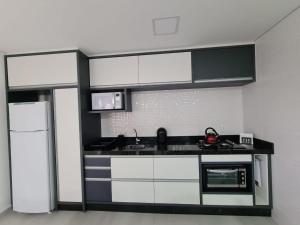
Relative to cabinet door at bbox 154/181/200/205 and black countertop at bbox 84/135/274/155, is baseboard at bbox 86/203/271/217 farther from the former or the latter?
black countertop at bbox 84/135/274/155

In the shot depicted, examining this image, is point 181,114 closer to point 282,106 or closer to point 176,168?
A: point 176,168

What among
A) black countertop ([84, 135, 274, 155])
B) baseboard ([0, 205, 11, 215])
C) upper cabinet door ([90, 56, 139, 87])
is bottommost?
baseboard ([0, 205, 11, 215])

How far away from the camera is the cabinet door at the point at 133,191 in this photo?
8.13 feet

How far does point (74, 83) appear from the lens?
8.28 ft

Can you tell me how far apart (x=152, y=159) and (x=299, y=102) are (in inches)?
68.1

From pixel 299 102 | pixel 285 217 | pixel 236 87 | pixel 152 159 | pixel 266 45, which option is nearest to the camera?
pixel 299 102

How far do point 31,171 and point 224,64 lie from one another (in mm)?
3068

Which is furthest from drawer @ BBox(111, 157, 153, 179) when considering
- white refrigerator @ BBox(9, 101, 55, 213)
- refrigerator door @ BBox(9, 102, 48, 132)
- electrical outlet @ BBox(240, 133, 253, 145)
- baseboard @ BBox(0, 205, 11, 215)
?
baseboard @ BBox(0, 205, 11, 215)

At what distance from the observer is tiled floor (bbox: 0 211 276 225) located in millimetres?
2260

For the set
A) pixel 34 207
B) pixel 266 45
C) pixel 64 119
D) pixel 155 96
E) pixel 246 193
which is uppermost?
pixel 266 45

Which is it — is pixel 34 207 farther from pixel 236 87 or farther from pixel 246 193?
pixel 236 87

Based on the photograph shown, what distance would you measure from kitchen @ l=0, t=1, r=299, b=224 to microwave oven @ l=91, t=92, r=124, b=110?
0.02 meters

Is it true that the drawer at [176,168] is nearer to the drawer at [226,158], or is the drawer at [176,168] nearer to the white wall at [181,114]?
the drawer at [226,158]

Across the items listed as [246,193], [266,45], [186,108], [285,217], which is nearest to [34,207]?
[186,108]
